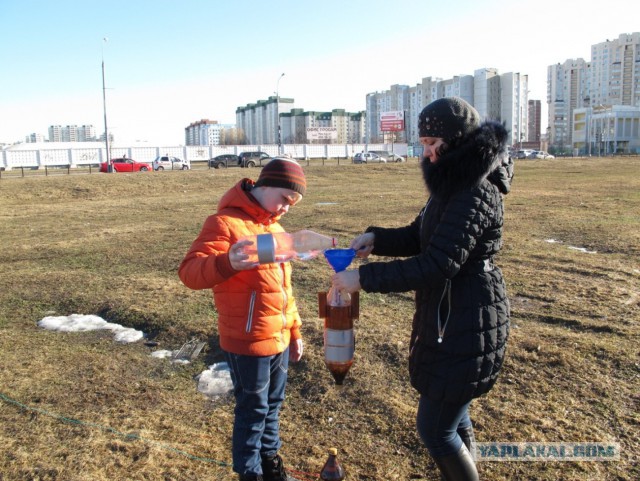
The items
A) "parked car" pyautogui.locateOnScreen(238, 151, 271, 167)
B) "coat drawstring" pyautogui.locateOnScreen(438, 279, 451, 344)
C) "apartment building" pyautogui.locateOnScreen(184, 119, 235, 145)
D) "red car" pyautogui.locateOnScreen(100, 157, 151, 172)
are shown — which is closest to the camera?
"coat drawstring" pyautogui.locateOnScreen(438, 279, 451, 344)

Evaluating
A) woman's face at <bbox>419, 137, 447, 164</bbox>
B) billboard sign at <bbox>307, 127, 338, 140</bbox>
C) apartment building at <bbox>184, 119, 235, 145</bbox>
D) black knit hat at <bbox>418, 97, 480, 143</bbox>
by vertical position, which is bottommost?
woman's face at <bbox>419, 137, 447, 164</bbox>

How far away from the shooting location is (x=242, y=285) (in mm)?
2309

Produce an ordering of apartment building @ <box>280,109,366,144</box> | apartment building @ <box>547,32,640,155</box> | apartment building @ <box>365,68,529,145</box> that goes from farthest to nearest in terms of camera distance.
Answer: apartment building @ <box>280,109,366,144</box>, apartment building @ <box>547,32,640,155</box>, apartment building @ <box>365,68,529,145</box>

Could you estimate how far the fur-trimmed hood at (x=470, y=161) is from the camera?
196 cm

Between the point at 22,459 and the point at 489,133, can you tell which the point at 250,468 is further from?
the point at 489,133

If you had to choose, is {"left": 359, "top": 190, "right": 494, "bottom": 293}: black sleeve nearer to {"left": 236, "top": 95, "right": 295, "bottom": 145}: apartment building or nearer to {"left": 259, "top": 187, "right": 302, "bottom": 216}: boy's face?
{"left": 259, "top": 187, "right": 302, "bottom": 216}: boy's face

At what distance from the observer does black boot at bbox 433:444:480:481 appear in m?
2.13

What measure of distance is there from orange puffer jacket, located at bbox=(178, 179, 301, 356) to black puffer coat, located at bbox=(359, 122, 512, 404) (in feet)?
1.77

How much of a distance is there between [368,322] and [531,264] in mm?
3033

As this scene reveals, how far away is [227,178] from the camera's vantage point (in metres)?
25.7

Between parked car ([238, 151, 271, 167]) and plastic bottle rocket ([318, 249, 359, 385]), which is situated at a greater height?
parked car ([238, 151, 271, 167])

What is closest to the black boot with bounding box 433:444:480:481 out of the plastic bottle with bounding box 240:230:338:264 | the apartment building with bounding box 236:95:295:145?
the plastic bottle with bounding box 240:230:338:264

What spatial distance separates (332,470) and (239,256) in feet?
3.85

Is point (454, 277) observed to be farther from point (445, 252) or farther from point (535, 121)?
point (535, 121)
